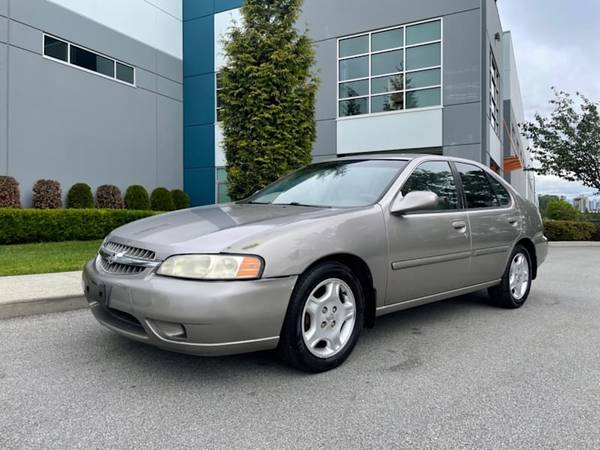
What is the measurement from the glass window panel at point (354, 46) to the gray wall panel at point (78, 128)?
23.3ft

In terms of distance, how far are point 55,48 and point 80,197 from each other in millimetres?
4526

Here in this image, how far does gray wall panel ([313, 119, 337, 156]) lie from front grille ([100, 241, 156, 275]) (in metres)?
13.4

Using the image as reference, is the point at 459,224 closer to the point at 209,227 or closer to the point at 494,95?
the point at 209,227

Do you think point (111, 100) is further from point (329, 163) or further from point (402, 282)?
point (402, 282)

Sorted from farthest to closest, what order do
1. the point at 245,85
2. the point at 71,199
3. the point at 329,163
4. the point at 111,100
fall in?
A: the point at 111,100 → the point at 71,199 → the point at 245,85 → the point at 329,163

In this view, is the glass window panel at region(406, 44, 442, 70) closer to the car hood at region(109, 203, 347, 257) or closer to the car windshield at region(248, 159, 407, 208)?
the car windshield at region(248, 159, 407, 208)

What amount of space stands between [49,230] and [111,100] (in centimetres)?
639

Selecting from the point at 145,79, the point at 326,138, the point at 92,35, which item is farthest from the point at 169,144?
the point at 326,138

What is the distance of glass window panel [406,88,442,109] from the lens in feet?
48.9

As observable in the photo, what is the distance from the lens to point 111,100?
53.3ft

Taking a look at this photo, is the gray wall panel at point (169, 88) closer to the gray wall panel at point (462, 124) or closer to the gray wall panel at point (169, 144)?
the gray wall panel at point (169, 144)

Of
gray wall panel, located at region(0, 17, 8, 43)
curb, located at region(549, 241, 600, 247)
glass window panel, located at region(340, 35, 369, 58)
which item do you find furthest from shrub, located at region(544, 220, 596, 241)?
gray wall panel, located at region(0, 17, 8, 43)

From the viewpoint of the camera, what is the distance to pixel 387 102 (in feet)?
51.1

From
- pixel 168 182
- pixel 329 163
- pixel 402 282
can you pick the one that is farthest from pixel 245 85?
pixel 168 182
